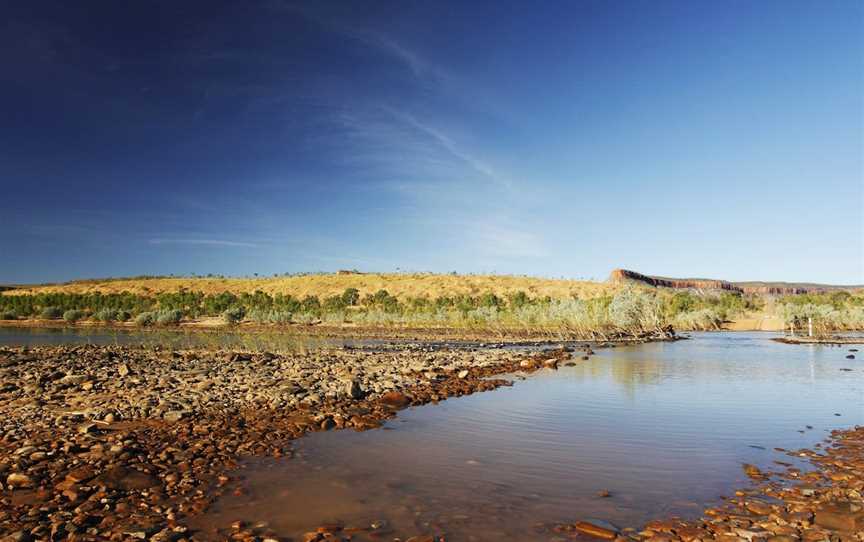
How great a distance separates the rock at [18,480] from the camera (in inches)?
265

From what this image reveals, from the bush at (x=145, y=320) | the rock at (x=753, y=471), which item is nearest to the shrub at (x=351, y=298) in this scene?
the bush at (x=145, y=320)

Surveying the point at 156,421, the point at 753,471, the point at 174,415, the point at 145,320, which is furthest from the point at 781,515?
the point at 145,320

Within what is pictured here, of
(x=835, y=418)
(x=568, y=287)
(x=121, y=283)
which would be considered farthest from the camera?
(x=121, y=283)

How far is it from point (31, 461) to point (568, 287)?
324 ft

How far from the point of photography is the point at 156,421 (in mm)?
10258

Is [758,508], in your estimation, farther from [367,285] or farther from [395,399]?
[367,285]

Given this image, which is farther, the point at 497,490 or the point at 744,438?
the point at 744,438

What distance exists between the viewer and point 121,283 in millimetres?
109250

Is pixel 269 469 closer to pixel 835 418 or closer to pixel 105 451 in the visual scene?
pixel 105 451

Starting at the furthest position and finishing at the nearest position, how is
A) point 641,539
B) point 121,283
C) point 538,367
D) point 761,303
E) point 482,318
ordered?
point 121,283 < point 761,303 < point 482,318 < point 538,367 < point 641,539

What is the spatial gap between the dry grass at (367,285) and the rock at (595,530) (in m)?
83.6

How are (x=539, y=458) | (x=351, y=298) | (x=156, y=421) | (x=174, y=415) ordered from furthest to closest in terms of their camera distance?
(x=351, y=298)
(x=174, y=415)
(x=156, y=421)
(x=539, y=458)

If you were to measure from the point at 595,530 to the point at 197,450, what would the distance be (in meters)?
6.01

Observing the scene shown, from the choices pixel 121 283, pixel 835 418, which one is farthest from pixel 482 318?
pixel 121 283
